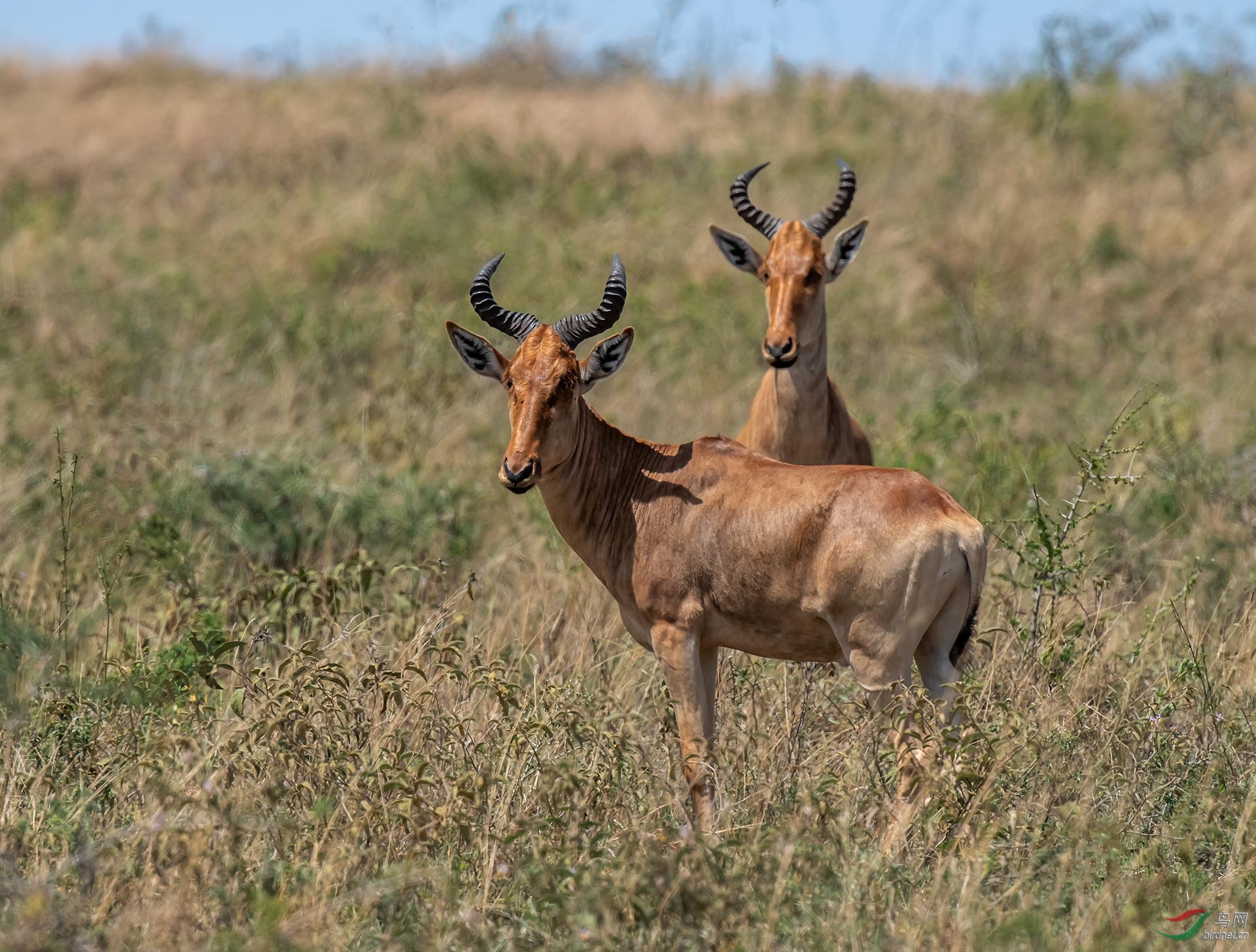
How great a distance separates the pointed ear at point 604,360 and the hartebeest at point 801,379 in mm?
2196

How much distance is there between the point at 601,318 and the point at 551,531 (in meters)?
2.98

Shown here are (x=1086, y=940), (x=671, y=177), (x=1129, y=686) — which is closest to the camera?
(x=1086, y=940)

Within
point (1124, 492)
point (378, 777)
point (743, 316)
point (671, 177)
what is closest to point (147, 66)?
point (671, 177)

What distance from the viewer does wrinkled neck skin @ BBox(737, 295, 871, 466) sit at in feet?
29.4

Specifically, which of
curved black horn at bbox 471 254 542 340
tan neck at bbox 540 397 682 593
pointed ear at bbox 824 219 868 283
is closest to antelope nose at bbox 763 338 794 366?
pointed ear at bbox 824 219 868 283

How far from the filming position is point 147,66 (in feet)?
80.2

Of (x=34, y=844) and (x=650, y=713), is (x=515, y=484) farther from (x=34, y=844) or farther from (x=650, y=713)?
(x=34, y=844)

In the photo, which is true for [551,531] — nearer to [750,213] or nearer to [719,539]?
[750,213]

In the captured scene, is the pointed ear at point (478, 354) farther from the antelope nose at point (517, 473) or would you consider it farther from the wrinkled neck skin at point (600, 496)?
the antelope nose at point (517, 473)

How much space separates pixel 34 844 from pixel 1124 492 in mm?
7030

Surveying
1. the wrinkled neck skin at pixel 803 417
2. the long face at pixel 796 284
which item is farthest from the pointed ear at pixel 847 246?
the wrinkled neck skin at pixel 803 417

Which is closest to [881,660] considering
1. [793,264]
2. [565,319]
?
[565,319]

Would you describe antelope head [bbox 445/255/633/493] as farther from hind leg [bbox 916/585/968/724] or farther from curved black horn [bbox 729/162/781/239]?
curved black horn [bbox 729/162/781/239]

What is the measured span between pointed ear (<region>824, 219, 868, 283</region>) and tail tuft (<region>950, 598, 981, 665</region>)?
4.02 m
